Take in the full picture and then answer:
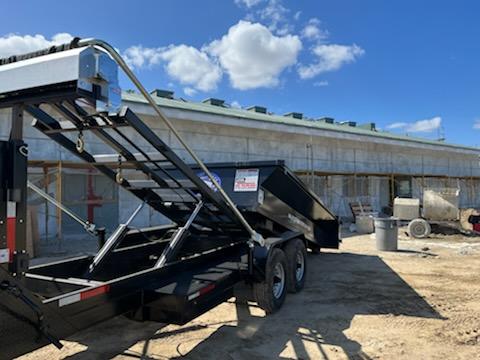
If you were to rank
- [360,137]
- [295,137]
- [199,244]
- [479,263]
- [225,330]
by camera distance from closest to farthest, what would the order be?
[225,330], [199,244], [479,263], [295,137], [360,137]

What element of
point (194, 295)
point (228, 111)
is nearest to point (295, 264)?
point (194, 295)

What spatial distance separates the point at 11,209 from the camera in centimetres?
268

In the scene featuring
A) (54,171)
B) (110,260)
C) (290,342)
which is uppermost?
(54,171)

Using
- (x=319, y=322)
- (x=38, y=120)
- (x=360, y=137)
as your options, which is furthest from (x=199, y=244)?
(x=360, y=137)

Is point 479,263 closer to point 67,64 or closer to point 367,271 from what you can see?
point 367,271

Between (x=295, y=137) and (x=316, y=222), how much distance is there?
1208 cm

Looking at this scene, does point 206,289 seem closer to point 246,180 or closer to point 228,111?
point 246,180

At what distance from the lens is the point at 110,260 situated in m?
5.04


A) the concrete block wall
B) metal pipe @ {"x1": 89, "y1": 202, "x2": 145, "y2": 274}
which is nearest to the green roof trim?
the concrete block wall

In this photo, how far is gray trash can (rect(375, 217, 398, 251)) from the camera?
10953 mm

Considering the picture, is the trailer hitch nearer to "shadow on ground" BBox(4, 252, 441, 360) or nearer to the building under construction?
"shadow on ground" BBox(4, 252, 441, 360)

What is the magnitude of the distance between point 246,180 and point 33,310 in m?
4.02

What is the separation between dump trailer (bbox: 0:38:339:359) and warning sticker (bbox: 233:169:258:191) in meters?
0.02

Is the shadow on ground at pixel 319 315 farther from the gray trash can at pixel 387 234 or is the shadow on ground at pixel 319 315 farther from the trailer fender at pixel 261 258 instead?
the gray trash can at pixel 387 234
